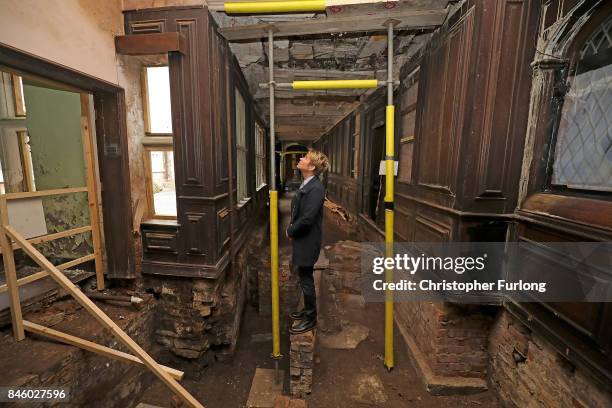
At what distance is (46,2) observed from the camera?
1947mm

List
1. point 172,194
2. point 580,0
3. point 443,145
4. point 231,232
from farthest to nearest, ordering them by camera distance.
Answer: point 231,232 → point 172,194 → point 443,145 → point 580,0

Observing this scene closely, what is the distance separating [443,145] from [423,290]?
167cm

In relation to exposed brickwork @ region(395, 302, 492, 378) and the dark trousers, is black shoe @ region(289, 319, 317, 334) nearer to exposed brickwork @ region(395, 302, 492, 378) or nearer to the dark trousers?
the dark trousers

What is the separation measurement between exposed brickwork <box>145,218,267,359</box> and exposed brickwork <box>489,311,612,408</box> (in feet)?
10.1

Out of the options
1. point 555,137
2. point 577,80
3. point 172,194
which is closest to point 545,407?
point 555,137

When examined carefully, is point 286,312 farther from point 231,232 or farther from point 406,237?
point 406,237

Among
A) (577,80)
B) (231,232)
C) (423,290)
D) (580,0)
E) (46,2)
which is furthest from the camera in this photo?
(231,232)

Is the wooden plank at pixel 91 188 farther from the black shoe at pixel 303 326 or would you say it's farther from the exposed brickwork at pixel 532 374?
the exposed brickwork at pixel 532 374

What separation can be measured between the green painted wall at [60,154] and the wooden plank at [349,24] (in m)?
2.37

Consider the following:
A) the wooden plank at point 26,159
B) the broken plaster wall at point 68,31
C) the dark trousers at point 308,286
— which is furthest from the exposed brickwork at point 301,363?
the wooden plank at point 26,159

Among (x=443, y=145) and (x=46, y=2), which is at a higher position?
(x=46, y=2)

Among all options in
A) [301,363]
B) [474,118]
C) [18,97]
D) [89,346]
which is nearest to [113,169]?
[89,346]

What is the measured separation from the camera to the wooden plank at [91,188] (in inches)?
105

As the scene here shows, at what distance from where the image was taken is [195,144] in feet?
8.85
